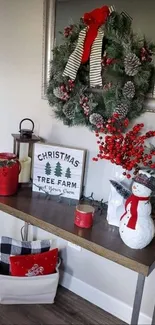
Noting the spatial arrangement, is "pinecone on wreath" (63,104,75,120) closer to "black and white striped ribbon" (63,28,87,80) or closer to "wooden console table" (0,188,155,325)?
"black and white striped ribbon" (63,28,87,80)

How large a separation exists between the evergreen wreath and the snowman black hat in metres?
0.27

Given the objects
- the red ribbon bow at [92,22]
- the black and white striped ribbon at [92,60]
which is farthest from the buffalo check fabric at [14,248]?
the red ribbon bow at [92,22]

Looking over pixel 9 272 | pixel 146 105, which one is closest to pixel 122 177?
pixel 146 105

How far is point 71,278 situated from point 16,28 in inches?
64.9

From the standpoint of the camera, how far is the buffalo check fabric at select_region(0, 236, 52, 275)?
1882mm

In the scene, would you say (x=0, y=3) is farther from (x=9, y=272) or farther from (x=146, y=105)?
(x=9, y=272)

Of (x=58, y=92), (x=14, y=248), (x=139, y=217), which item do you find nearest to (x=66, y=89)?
(x=58, y=92)

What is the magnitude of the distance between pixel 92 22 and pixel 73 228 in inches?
39.8

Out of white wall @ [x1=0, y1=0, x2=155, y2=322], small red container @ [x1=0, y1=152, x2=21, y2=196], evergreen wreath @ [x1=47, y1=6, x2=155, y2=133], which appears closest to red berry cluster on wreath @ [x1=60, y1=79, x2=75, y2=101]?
evergreen wreath @ [x1=47, y1=6, x2=155, y2=133]

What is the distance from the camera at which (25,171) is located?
1790 millimetres

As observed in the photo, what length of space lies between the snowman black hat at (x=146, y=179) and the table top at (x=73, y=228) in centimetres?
27

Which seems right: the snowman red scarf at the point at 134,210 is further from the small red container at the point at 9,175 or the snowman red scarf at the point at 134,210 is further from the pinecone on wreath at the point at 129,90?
the small red container at the point at 9,175

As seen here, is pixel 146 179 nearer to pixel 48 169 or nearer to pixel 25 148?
pixel 48 169

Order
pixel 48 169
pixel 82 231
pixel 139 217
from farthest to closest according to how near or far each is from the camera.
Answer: pixel 48 169 < pixel 82 231 < pixel 139 217
